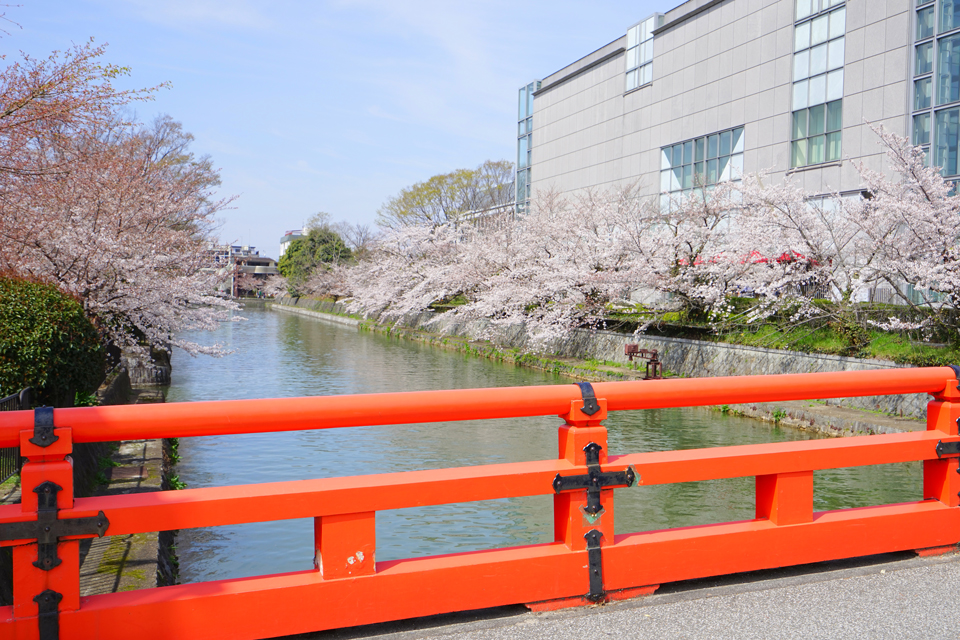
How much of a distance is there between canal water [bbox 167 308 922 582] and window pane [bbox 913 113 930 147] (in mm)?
13350

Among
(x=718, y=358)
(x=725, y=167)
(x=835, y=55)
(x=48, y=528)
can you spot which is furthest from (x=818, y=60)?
(x=48, y=528)

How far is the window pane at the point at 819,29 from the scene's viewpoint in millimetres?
25578

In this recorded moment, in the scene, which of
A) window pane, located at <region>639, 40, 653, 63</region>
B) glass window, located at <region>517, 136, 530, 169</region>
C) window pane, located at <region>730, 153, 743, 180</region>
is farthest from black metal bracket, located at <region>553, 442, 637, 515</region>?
glass window, located at <region>517, 136, 530, 169</region>

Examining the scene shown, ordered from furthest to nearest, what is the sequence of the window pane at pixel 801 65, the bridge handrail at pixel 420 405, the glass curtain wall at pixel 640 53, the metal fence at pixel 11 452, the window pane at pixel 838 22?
the glass curtain wall at pixel 640 53 → the window pane at pixel 801 65 → the window pane at pixel 838 22 → the metal fence at pixel 11 452 → the bridge handrail at pixel 420 405

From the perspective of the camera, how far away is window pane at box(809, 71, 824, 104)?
2562cm

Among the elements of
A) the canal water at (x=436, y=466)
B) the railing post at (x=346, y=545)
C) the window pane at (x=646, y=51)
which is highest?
the window pane at (x=646, y=51)

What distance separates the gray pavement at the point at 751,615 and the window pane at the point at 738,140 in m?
28.3

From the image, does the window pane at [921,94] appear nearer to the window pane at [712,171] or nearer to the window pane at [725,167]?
the window pane at [725,167]

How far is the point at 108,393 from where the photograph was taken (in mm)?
11023

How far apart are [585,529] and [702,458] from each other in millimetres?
607

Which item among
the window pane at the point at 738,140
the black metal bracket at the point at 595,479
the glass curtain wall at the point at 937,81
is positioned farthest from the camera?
the window pane at the point at 738,140

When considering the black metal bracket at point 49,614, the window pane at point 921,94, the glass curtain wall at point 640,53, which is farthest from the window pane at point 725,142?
the black metal bracket at point 49,614

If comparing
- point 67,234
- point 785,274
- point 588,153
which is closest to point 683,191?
point 588,153

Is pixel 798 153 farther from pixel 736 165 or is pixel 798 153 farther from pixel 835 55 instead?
pixel 835 55
